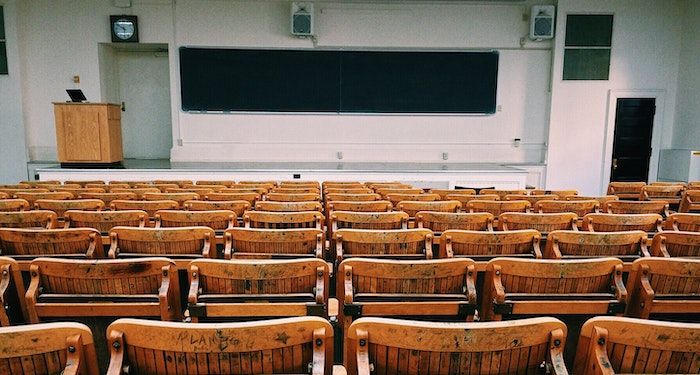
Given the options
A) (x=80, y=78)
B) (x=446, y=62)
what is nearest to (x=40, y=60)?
(x=80, y=78)

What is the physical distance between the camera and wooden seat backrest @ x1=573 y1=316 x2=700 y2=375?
1.32 metres

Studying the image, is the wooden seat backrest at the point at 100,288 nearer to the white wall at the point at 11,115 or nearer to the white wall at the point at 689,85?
the white wall at the point at 11,115

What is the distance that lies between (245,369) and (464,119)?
908 cm

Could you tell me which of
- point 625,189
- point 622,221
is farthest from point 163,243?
point 625,189

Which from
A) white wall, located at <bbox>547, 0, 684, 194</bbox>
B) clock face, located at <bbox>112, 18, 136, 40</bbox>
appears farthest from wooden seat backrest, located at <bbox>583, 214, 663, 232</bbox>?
clock face, located at <bbox>112, 18, 136, 40</bbox>

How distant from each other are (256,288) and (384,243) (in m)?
0.83

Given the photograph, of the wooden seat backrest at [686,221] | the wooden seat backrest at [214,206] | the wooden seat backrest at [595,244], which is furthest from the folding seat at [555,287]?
the wooden seat backrest at [214,206]

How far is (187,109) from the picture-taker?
9.43 m

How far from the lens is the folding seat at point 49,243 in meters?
2.53

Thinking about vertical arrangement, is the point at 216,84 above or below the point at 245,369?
above

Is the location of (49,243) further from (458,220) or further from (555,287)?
(555,287)

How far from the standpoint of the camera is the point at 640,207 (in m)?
4.05

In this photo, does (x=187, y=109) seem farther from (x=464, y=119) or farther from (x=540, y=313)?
(x=540, y=313)

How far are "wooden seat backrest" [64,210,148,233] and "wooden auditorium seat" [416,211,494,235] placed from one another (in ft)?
6.42
